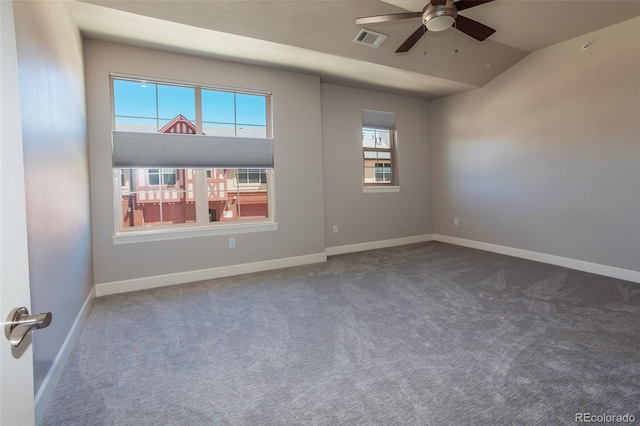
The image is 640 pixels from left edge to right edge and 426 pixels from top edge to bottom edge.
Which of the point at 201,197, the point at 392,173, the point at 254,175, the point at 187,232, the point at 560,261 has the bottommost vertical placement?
the point at 560,261

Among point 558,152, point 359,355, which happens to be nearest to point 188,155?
point 359,355

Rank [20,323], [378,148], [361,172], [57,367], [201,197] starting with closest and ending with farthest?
[20,323]
[57,367]
[201,197]
[361,172]
[378,148]

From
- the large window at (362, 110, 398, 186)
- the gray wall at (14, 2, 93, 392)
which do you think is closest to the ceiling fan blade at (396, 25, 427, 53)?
the large window at (362, 110, 398, 186)

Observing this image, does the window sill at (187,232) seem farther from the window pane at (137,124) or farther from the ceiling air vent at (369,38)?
the ceiling air vent at (369,38)

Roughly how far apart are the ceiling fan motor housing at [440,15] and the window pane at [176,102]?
279 cm

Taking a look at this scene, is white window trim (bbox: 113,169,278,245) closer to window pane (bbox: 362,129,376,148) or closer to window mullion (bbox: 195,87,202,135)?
window mullion (bbox: 195,87,202,135)

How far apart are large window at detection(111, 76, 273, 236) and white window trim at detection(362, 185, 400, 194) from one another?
6.16 feet

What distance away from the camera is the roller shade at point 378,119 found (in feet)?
17.6

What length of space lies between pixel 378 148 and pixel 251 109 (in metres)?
2.50

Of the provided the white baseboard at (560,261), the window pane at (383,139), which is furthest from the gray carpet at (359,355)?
the window pane at (383,139)

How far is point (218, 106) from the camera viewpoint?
400 centimetres

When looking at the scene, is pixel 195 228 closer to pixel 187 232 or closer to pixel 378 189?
pixel 187 232

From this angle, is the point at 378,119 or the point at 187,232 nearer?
the point at 187,232

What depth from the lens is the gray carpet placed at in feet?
5.23
